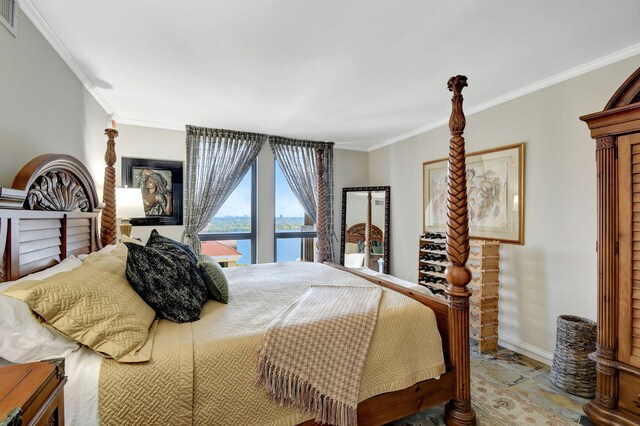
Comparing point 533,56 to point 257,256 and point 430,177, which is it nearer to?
point 430,177

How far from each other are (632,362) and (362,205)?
132 inches

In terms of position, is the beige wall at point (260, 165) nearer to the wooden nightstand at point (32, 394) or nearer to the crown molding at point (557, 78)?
the crown molding at point (557, 78)

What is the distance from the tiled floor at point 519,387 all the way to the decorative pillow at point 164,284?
1489 millimetres

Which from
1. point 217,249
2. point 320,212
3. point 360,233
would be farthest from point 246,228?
point 360,233

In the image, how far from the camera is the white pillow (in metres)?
1.03

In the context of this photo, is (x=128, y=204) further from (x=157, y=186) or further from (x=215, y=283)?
(x=215, y=283)

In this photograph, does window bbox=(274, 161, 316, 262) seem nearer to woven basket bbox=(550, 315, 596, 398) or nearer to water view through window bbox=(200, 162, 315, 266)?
water view through window bbox=(200, 162, 315, 266)

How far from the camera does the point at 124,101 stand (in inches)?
118

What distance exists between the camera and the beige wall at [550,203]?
228 cm

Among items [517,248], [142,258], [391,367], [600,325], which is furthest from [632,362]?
[142,258]

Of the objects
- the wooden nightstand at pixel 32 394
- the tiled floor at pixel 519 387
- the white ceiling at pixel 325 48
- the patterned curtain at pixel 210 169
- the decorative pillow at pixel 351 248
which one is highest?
the white ceiling at pixel 325 48

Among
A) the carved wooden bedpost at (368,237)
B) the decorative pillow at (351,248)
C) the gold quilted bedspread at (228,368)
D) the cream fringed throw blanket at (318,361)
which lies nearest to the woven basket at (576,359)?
the gold quilted bedspread at (228,368)

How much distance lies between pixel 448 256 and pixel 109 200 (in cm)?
287

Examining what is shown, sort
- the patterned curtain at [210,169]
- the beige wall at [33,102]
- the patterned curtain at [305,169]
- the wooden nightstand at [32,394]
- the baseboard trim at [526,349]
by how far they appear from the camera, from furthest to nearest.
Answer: the patterned curtain at [305,169], the patterned curtain at [210,169], the baseboard trim at [526,349], the beige wall at [33,102], the wooden nightstand at [32,394]
